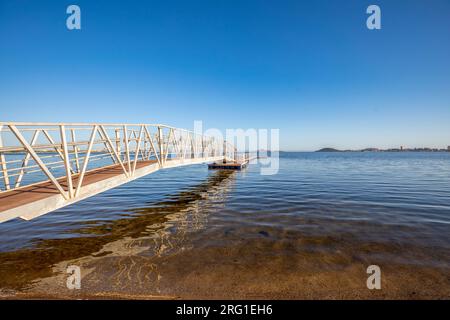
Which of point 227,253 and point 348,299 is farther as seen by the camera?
point 227,253

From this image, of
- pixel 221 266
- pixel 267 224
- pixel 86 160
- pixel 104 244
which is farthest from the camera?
pixel 267 224

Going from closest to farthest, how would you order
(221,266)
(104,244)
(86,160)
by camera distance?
1. (221,266)
2. (104,244)
3. (86,160)

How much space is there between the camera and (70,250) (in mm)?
5465

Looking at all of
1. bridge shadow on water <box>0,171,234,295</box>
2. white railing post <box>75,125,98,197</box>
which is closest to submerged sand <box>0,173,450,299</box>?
bridge shadow on water <box>0,171,234,295</box>

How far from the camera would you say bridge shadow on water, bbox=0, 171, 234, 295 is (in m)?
4.38

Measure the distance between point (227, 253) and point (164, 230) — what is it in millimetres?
2773

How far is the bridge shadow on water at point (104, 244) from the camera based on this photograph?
4.38 m

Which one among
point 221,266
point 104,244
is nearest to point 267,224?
point 221,266

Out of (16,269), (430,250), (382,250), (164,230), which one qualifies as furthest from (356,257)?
(16,269)

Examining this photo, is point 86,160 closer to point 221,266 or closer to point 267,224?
point 221,266

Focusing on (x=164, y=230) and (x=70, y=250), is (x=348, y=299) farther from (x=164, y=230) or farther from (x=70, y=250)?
(x=70, y=250)

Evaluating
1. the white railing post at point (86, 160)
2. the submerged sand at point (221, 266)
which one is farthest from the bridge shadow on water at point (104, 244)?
the white railing post at point (86, 160)

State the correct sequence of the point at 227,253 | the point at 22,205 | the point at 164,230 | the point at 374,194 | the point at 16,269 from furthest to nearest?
1. the point at 374,194
2. the point at 164,230
3. the point at 227,253
4. the point at 22,205
5. the point at 16,269

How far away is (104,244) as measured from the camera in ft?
19.1
